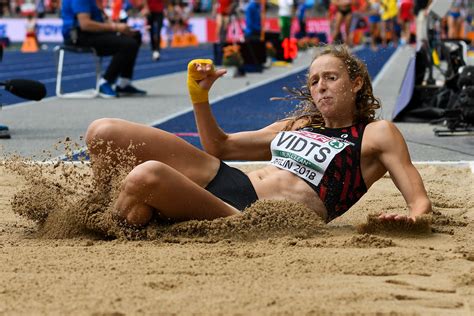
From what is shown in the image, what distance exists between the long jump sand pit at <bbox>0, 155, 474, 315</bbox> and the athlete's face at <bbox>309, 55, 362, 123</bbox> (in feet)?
1.65

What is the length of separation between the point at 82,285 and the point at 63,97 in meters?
10.2

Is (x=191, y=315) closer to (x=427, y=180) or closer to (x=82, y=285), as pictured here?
(x=82, y=285)

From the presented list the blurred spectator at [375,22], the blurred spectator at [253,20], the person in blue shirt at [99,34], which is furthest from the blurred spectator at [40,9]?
the person in blue shirt at [99,34]

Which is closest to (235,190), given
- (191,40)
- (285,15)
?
(285,15)

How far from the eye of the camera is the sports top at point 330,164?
4.50 meters

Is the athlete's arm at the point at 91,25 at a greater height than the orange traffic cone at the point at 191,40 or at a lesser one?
greater

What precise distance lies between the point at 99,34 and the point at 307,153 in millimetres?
9009

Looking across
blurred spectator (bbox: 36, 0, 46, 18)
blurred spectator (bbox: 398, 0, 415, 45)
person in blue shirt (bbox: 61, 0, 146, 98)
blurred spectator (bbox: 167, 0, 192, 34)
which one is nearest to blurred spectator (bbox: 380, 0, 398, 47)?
blurred spectator (bbox: 398, 0, 415, 45)

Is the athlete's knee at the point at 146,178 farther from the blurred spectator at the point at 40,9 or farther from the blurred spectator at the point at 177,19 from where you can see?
the blurred spectator at the point at 40,9

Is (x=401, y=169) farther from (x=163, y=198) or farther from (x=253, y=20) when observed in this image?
(x=253, y=20)

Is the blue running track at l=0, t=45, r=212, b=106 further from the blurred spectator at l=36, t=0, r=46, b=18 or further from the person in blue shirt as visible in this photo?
the blurred spectator at l=36, t=0, r=46, b=18

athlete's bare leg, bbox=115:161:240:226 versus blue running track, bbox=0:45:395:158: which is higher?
athlete's bare leg, bbox=115:161:240:226

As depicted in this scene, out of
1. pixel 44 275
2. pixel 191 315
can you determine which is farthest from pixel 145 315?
pixel 44 275

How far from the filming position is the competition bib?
14.7ft
